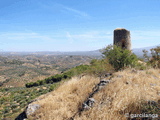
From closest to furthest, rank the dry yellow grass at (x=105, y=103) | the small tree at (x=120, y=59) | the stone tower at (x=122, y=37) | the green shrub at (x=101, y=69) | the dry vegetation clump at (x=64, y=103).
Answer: the dry yellow grass at (x=105, y=103)
the dry vegetation clump at (x=64, y=103)
the green shrub at (x=101, y=69)
the small tree at (x=120, y=59)
the stone tower at (x=122, y=37)

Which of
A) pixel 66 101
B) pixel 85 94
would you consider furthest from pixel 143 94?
pixel 66 101

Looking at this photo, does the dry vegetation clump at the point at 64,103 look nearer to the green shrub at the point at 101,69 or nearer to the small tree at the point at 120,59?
the green shrub at the point at 101,69

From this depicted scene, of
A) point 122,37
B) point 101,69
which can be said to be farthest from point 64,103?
point 122,37

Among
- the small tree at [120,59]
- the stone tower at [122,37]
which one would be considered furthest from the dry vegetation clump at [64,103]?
the stone tower at [122,37]

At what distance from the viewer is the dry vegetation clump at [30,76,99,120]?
3.32 metres

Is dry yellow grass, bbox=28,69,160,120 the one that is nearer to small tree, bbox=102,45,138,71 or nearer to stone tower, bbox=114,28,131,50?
small tree, bbox=102,45,138,71

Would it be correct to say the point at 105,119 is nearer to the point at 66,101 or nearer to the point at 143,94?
the point at 143,94

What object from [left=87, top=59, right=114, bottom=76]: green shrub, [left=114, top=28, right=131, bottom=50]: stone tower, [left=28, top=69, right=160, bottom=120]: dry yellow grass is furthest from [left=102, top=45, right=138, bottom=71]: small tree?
[left=28, top=69, right=160, bottom=120]: dry yellow grass

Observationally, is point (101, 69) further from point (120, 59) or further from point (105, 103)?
point (105, 103)

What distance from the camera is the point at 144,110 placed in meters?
2.69

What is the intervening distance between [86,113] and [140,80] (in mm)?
2858

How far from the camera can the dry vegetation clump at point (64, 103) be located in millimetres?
3324

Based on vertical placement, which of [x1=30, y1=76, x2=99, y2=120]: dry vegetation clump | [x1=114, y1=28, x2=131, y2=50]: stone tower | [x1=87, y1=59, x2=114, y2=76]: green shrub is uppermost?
[x1=114, y1=28, x2=131, y2=50]: stone tower

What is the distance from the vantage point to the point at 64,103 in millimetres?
4051
